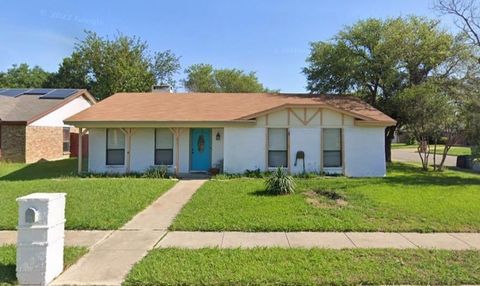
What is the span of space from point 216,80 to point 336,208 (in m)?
44.5

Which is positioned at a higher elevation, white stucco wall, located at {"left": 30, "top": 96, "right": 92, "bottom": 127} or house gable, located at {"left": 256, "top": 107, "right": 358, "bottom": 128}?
white stucco wall, located at {"left": 30, "top": 96, "right": 92, "bottom": 127}

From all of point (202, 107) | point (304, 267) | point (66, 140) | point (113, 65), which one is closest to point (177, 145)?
point (202, 107)

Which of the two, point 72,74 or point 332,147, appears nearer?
point 332,147

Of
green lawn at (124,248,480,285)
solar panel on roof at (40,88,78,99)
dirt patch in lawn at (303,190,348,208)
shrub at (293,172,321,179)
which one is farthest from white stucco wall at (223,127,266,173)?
solar panel on roof at (40,88,78,99)

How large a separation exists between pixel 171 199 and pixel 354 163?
28.6 ft

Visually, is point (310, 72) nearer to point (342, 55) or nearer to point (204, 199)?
point (342, 55)

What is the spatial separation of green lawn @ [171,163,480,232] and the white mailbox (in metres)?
2.81

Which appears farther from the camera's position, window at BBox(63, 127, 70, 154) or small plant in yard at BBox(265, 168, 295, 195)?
window at BBox(63, 127, 70, 154)

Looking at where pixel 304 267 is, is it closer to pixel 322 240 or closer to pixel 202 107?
pixel 322 240

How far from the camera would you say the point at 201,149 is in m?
15.7

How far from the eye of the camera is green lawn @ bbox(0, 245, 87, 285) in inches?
180

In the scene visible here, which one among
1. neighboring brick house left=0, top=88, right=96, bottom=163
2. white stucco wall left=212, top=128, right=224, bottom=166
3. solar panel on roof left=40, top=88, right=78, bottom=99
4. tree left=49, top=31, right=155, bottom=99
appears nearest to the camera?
white stucco wall left=212, top=128, right=224, bottom=166

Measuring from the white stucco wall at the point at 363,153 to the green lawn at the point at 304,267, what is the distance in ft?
31.0

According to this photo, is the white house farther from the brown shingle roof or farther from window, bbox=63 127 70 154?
window, bbox=63 127 70 154
